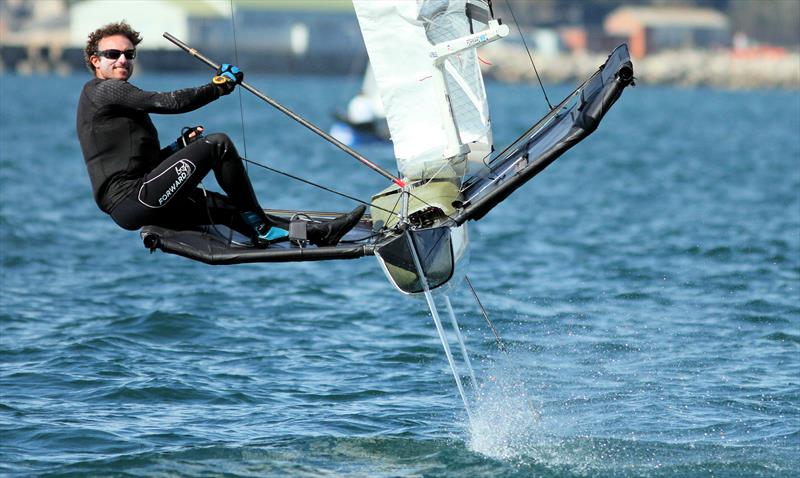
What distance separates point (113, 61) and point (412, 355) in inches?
138

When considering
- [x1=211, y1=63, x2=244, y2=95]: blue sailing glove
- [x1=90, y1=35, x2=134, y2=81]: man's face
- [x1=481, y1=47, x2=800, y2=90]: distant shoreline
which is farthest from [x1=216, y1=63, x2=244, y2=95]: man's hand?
[x1=481, y1=47, x2=800, y2=90]: distant shoreline

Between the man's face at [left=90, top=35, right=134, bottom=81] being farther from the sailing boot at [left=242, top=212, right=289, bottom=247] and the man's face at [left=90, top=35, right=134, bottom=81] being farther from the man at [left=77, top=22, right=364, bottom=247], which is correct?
the sailing boot at [left=242, top=212, right=289, bottom=247]

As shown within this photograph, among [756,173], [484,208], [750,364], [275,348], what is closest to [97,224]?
[275,348]

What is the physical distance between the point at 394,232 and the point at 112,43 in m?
1.71

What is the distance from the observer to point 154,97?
6250mm

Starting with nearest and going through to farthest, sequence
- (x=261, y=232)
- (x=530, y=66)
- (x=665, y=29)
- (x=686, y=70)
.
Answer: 1. (x=261, y=232)
2. (x=530, y=66)
3. (x=686, y=70)
4. (x=665, y=29)

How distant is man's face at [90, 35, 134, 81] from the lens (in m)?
6.56

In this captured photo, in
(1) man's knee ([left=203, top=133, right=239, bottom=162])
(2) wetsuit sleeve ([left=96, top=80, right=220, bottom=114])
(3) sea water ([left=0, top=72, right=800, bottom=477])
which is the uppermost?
(2) wetsuit sleeve ([left=96, top=80, right=220, bottom=114])

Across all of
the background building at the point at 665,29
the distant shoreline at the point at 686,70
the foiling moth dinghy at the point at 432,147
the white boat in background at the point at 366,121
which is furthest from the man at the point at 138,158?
the background building at the point at 665,29

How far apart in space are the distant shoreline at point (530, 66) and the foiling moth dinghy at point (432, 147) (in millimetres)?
79170

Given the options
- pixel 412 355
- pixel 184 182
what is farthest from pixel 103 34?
pixel 412 355

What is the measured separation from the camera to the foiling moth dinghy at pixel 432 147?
6.45 metres

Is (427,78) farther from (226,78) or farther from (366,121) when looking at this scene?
(366,121)

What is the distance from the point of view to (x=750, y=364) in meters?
8.80
